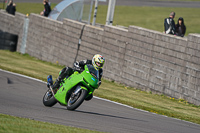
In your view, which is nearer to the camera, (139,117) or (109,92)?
(139,117)

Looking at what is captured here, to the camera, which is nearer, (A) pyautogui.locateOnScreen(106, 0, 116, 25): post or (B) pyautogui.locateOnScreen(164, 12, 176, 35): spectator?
(B) pyautogui.locateOnScreen(164, 12, 176, 35): spectator

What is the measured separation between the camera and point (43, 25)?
74.1ft

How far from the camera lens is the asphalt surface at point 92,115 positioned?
8158 mm

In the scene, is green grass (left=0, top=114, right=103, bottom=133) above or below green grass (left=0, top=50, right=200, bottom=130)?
above

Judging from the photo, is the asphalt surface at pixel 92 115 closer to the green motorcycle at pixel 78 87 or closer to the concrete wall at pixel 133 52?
the green motorcycle at pixel 78 87

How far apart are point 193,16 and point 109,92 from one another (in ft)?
86.2

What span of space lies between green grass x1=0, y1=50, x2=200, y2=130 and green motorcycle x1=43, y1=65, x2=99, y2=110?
10.3 ft

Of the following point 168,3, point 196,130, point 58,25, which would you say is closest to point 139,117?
point 196,130

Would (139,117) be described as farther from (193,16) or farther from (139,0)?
(139,0)

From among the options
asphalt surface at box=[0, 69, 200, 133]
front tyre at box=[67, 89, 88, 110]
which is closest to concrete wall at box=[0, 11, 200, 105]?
asphalt surface at box=[0, 69, 200, 133]

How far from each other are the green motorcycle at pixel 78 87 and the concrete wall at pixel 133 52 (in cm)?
570

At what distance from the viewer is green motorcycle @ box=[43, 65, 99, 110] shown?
30.4 ft

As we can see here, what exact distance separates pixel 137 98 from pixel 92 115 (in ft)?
16.3

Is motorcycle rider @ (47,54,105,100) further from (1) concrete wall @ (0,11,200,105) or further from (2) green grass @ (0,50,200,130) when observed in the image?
(1) concrete wall @ (0,11,200,105)
